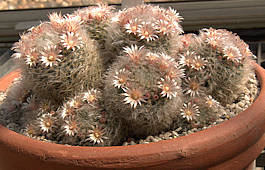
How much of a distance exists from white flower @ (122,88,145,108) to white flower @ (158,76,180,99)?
63 mm

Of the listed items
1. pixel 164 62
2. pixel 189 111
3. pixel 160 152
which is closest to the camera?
pixel 160 152

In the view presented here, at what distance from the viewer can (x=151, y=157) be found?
3.10 feet

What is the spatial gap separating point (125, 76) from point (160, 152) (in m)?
0.25

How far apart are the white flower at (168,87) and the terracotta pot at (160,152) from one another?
0.43ft

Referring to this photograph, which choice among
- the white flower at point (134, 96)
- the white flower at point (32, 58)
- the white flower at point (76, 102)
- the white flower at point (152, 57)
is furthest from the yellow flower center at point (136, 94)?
the white flower at point (32, 58)

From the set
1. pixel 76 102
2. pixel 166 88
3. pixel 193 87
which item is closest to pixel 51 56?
pixel 76 102

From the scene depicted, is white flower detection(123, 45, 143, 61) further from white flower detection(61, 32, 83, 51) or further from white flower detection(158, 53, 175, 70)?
white flower detection(61, 32, 83, 51)

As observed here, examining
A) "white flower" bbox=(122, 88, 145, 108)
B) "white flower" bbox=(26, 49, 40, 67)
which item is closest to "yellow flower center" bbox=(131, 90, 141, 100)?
"white flower" bbox=(122, 88, 145, 108)

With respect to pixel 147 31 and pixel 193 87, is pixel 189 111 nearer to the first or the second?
pixel 193 87

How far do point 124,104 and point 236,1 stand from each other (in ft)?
6.73

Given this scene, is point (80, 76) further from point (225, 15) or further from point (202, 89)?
point (225, 15)

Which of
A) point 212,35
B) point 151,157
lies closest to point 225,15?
point 212,35

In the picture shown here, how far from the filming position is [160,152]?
3.11 feet

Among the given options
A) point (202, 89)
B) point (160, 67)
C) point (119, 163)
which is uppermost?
point (160, 67)
